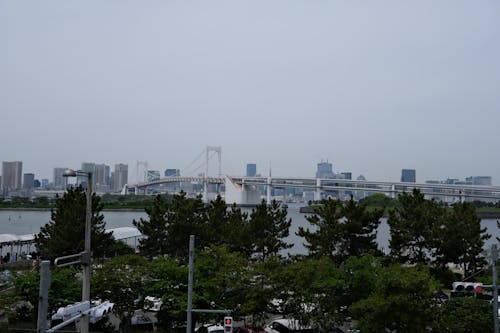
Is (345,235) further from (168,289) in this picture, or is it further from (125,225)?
(125,225)

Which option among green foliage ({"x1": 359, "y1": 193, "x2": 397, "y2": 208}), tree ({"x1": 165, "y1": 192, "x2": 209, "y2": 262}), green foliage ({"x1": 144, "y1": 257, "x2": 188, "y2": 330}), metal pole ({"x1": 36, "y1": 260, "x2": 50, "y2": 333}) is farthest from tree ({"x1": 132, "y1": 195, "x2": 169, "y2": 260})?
green foliage ({"x1": 359, "y1": 193, "x2": 397, "y2": 208})

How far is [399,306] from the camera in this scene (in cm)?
976

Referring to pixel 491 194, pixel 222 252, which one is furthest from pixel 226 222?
pixel 491 194

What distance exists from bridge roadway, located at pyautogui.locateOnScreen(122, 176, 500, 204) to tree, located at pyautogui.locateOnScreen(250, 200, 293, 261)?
45089 millimetres

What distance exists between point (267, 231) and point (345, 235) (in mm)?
3428

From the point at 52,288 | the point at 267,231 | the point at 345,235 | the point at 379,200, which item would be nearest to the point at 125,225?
the point at 267,231

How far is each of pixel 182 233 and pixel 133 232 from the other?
11.8 m

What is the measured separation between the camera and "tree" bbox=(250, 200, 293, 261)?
1809 cm

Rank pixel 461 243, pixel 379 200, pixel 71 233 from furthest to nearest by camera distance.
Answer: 1. pixel 379 200
2. pixel 71 233
3. pixel 461 243

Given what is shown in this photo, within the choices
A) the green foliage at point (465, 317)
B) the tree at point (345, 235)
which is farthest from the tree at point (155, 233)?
the green foliage at point (465, 317)

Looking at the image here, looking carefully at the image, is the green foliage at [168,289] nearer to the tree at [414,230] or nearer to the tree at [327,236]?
the tree at [327,236]

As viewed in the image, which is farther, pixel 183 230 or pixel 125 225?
pixel 125 225

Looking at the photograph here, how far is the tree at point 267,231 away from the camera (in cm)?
1809

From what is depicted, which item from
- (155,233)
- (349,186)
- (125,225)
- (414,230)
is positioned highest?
(349,186)
